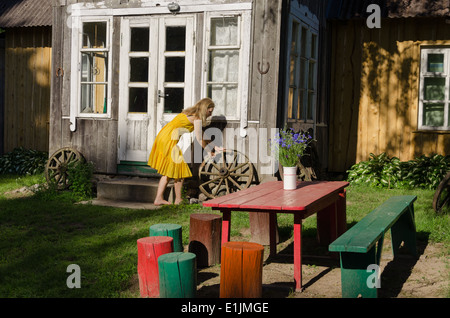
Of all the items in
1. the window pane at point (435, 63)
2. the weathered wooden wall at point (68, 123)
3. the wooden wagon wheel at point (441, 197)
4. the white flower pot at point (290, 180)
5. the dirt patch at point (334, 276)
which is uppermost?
the window pane at point (435, 63)

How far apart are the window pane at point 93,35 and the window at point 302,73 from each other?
313 cm

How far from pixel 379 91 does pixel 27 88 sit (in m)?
7.72

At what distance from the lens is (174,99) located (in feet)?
31.4

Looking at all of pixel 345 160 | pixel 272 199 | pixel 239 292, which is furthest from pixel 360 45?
pixel 239 292

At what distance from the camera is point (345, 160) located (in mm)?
11867

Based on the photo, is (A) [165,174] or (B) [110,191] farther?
(B) [110,191]

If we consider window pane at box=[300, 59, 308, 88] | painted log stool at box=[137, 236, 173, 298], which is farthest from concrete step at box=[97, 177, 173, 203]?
painted log stool at box=[137, 236, 173, 298]

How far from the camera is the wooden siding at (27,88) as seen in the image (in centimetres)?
1357

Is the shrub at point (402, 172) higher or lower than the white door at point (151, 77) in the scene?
lower

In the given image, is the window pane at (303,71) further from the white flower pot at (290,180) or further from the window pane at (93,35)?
the white flower pot at (290,180)

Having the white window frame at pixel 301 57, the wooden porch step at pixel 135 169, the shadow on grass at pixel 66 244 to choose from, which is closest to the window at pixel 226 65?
the white window frame at pixel 301 57

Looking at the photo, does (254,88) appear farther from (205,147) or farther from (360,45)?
(360,45)
